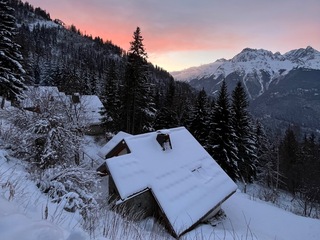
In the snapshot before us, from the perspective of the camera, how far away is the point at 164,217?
1352 cm

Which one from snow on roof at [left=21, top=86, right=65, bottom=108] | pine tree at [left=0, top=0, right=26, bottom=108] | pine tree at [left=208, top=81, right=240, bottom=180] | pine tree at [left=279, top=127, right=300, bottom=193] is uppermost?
pine tree at [left=0, top=0, right=26, bottom=108]

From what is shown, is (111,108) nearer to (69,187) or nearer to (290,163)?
(69,187)

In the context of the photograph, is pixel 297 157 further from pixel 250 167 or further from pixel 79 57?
pixel 79 57

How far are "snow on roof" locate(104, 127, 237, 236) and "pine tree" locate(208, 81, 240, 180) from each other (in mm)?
9088

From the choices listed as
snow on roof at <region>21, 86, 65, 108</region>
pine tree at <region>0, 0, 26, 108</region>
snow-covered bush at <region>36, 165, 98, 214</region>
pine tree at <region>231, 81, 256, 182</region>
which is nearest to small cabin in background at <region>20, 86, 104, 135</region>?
snow on roof at <region>21, 86, 65, 108</region>

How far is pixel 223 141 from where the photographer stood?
29.4 meters

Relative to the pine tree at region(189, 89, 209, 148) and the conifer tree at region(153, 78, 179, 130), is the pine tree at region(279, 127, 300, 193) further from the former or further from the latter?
the conifer tree at region(153, 78, 179, 130)

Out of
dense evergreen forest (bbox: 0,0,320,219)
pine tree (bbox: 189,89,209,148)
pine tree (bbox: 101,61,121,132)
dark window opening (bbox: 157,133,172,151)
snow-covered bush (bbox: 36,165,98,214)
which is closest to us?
snow-covered bush (bbox: 36,165,98,214)

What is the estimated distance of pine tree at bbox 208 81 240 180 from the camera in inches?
1150

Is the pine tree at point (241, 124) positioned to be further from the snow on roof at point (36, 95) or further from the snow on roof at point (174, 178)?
the snow on roof at point (36, 95)

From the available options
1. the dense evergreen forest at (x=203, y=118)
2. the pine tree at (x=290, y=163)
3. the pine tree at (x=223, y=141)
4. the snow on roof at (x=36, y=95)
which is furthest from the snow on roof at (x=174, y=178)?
the pine tree at (x=290, y=163)

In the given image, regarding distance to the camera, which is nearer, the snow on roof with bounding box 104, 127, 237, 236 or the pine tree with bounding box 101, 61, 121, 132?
the snow on roof with bounding box 104, 127, 237, 236

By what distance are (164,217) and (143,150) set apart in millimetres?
4966

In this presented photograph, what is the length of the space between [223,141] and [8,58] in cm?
2411
